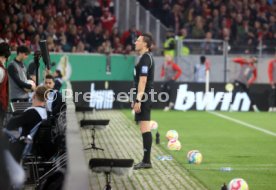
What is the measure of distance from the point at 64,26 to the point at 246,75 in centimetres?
733

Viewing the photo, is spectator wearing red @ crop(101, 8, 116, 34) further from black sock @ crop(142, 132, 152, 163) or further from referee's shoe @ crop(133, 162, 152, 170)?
referee's shoe @ crop(133, 162, 152, 170)

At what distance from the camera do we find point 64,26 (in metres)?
30.2

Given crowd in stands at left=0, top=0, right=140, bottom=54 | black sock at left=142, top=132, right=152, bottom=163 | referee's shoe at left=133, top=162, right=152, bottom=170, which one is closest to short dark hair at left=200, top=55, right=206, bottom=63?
crowd in stands at left=0, top=0, right=140, bottom=54

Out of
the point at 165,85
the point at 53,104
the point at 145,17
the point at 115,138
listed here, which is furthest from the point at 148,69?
the point at 145,17

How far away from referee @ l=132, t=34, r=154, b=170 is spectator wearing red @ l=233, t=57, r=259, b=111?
1679 centimetres

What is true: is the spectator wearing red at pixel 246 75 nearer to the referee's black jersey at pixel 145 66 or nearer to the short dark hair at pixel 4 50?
the referee's black jersey at pixel 145 66

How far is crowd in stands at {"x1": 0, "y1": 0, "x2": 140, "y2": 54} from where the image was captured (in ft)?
88.4

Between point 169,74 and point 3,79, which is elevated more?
point 3,79

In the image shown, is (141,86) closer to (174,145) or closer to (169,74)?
(174,145)

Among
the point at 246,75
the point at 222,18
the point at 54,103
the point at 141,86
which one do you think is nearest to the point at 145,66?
the point at 141,86

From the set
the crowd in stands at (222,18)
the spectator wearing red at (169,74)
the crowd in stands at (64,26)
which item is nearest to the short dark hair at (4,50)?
the crowd in stands at (64,26)

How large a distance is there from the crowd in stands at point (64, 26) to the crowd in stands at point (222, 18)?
2693 millimetres

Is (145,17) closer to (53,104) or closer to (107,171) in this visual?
(53,104)

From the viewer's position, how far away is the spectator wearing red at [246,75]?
1188 inches
